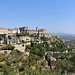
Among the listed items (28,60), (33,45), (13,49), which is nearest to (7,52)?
(13,49)

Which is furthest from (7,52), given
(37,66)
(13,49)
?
(37,66)

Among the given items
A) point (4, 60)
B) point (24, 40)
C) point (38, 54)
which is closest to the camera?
point (4, 60)

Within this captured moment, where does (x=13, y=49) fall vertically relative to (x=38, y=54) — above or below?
above

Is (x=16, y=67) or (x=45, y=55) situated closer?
(x=16, y=67)

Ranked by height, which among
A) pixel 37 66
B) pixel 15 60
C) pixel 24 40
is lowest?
pixel 37 66

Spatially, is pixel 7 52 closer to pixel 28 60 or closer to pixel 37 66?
pixel 28 60

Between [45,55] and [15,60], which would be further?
[45,55]

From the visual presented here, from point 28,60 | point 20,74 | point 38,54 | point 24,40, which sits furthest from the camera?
point 24,40

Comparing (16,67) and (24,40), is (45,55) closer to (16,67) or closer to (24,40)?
(24,40)

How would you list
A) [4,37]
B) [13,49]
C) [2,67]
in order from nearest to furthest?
[2,67] < [13,49] < [4,37]
